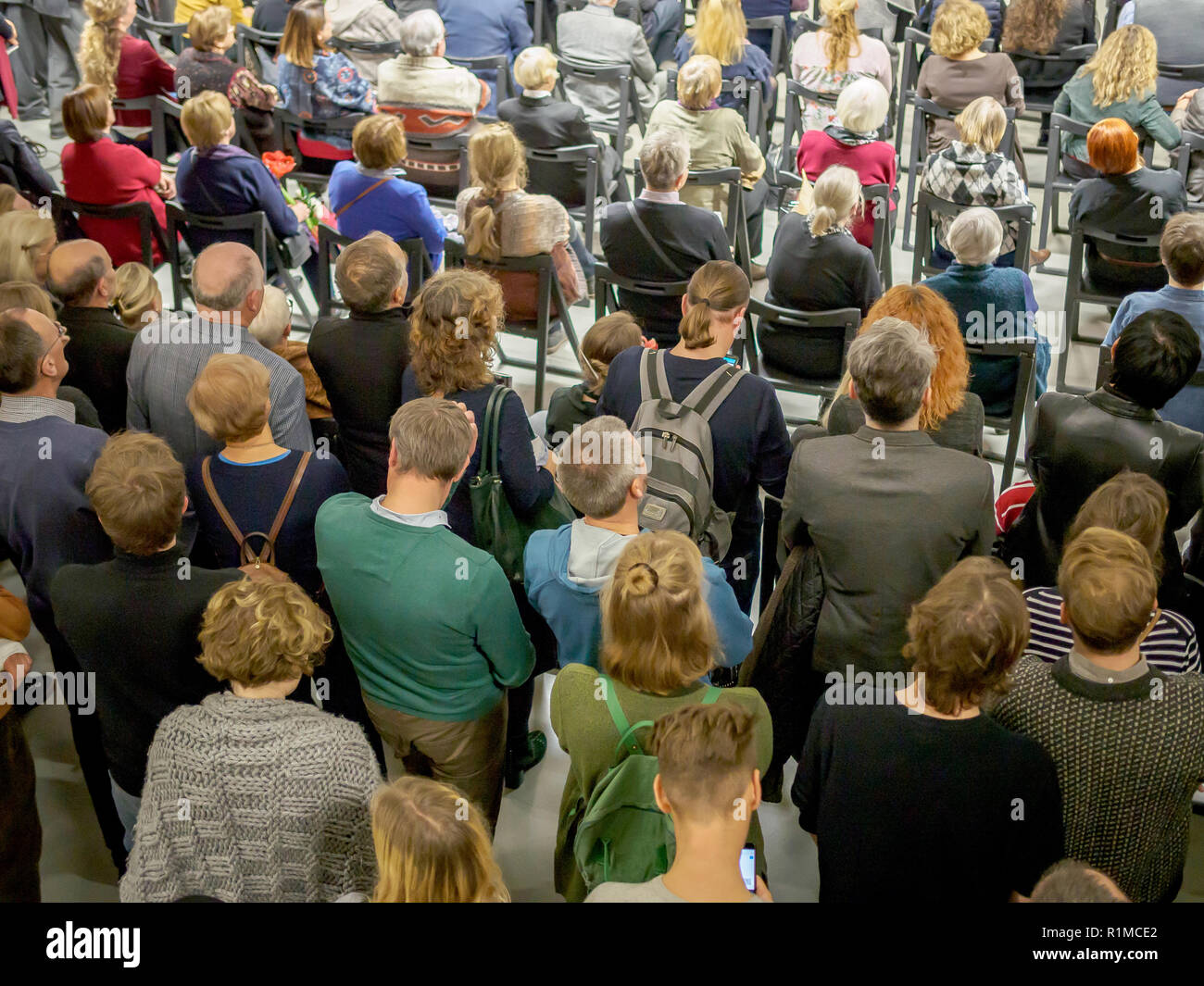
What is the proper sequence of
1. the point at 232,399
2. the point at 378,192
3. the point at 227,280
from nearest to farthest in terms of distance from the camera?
the point at 232,399 → the point at 227,280 → the point at 378,192

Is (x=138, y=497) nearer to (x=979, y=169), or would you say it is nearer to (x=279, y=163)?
(x=979, y=169)

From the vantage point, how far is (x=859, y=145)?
5730 millimetres

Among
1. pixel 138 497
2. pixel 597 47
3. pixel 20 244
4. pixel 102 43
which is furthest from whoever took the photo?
pixel 597 47

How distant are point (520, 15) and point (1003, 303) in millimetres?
4344

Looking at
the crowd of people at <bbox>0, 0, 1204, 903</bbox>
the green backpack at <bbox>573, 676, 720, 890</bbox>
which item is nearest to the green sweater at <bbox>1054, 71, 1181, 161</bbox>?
the crowd of people at <bbox>0, 0, 1204, 903</bbox>

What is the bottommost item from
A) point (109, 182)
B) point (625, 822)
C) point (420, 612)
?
point (625, 822)

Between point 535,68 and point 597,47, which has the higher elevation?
point 597,47

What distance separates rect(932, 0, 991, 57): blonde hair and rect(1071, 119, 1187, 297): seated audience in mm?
1423

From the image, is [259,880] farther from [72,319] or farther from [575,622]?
[72,319]

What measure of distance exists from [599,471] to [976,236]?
2.11 metres

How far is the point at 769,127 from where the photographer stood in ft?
24.9

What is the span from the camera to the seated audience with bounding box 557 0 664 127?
7078mm

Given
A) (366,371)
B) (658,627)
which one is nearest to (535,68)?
(366,371)

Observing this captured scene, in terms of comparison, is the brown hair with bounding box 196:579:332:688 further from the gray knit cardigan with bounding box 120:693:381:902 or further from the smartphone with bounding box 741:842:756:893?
the smartphone with bounding box 741:842:756:893
